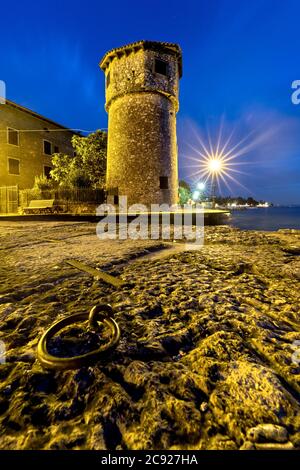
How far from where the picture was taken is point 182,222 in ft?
28.2

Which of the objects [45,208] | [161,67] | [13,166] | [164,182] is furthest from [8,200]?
[161,67]

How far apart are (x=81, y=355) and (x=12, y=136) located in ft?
85.3

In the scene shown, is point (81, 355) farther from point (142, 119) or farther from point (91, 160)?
point (91, 160)

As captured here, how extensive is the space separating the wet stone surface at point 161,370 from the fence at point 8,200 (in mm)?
20422

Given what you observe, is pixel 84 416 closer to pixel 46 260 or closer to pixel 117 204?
pixel 46 260

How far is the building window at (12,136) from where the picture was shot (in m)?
20.4

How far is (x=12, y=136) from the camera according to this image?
20812 millimetres

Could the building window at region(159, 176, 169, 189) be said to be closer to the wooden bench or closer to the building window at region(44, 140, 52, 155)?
the wooden bench

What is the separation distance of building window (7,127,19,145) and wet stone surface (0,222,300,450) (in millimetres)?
24479

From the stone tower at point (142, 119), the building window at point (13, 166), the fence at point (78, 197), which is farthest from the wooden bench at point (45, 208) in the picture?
the building window at point (13, 166)

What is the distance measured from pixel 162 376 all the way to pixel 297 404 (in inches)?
19.1

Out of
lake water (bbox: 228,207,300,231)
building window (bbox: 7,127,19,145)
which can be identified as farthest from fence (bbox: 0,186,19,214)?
lake water (bbox: 228,207,300,231)

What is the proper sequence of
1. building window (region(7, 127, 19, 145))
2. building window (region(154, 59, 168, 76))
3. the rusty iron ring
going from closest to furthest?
the rusty iron ring → building window (region(154, 59, 168, 76)) → building window (region(7, 127, 19, 145))

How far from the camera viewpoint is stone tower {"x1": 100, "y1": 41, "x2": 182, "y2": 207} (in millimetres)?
13727
